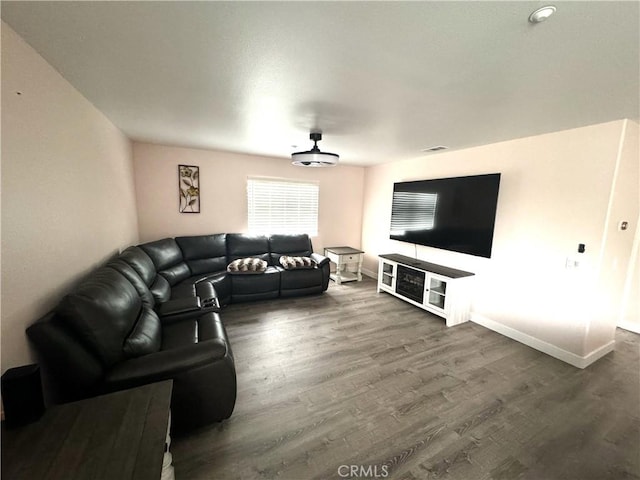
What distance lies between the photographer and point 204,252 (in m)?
3.91

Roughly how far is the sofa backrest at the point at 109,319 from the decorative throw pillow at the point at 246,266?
1.73 metres

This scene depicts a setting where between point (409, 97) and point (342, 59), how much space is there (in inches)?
28.9

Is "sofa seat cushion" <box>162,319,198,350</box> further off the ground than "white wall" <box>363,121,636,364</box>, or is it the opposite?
"white wall" <box>363,121,636,364</box>

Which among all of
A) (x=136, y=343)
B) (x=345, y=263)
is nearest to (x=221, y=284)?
(x=136, y=343)

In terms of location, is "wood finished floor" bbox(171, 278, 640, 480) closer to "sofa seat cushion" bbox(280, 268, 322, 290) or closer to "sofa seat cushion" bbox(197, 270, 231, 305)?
"sofa seat cushion" bbox(197, 270, 231, 305)

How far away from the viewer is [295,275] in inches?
157

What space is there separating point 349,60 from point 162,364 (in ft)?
6.89

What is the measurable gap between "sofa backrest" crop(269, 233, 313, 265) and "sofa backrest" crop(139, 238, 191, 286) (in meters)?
1.38

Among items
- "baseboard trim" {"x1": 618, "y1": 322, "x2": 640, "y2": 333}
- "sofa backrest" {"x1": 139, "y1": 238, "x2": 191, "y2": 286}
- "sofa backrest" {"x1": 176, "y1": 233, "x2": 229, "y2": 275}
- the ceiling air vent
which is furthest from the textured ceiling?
"baseboard trim" {"x1": 618, "y1": 322, "x2": 640, "y2": 333}

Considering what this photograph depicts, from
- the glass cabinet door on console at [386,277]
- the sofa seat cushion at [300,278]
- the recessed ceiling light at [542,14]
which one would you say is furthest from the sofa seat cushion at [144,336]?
the glass cabinet door on console at [386,277]

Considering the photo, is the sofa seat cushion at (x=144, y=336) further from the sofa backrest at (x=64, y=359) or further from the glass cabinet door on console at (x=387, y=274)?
the glass cabinet door on console at (x=387, y=274)

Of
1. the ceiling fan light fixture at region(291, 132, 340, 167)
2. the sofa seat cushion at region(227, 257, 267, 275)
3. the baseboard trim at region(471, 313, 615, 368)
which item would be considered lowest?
the baseboard trim at region(471, 313, 615, 368)

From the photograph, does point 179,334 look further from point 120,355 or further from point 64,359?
point 64,359

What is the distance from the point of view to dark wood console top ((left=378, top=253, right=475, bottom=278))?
11.0 feet
